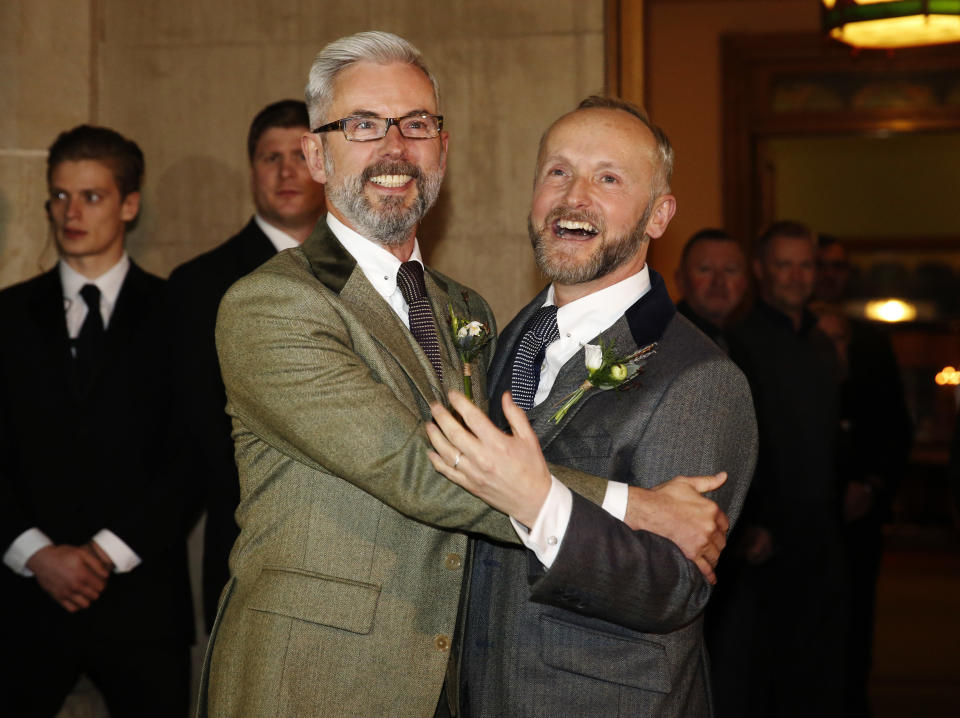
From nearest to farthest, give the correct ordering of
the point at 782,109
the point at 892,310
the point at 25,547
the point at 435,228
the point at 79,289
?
the point at 25,547 → the point at 79,289 → the point at 435,228 → the point at 782,109 → the point at 892,310

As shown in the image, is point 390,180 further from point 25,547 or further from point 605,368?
point 25,547

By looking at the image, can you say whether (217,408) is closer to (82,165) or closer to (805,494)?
(82,165)

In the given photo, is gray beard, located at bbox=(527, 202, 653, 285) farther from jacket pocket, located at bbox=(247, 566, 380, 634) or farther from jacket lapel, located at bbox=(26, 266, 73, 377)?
jacket lapel, located at bbox=(26, 266, 73, 377)

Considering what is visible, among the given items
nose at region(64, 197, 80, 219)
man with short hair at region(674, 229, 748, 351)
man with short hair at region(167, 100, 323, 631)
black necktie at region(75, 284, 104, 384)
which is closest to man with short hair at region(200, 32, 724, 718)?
man with short hair at region(167, 100, 323, 631)

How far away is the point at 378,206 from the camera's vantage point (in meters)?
2.54

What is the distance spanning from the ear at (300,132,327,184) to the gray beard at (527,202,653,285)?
50cm

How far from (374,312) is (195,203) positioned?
8.91ft

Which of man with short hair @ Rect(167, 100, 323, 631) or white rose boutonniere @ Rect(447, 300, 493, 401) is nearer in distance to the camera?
white rose boutonniere @ Rect(447, 300, 493, 401)

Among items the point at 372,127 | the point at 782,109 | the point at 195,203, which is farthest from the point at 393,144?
the point at 782,109

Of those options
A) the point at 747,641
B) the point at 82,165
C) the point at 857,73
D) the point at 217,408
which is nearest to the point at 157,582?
the point at 217,408

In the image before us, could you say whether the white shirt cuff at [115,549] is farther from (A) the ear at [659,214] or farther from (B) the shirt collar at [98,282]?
(A) the ear at [659,214]

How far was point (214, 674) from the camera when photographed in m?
2.38

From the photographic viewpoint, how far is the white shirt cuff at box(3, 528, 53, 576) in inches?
144

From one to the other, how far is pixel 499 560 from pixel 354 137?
0.95 m
